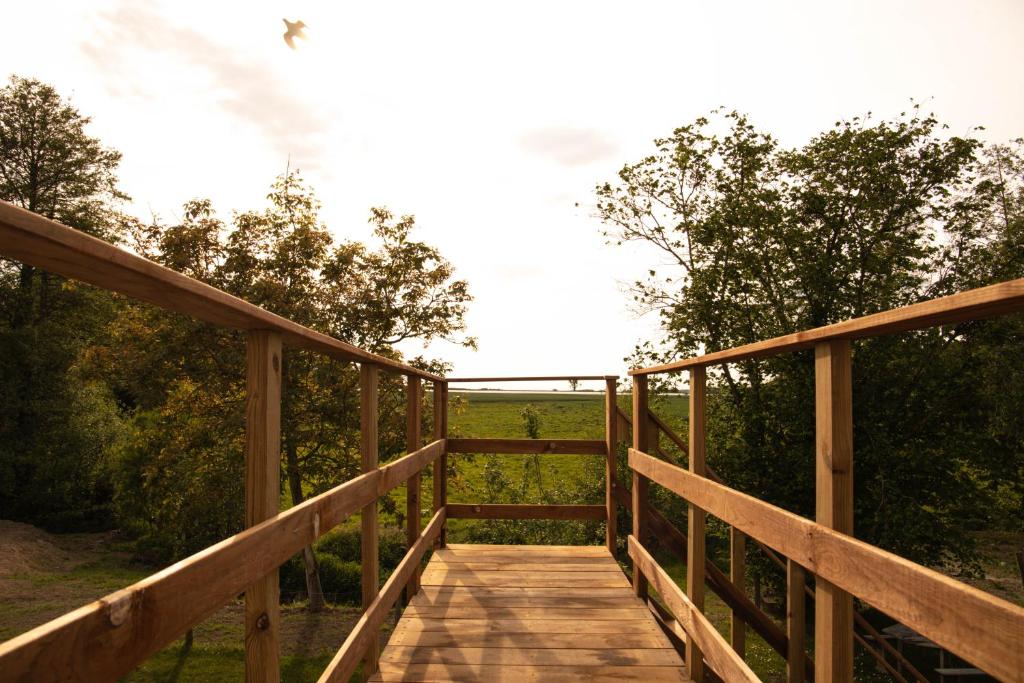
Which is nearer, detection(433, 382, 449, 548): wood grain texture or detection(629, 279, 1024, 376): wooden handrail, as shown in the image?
detection(629, 279, 1024, 376): wooden handrail

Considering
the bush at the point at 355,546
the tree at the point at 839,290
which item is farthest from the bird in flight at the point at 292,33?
the bush at the point at 355,546

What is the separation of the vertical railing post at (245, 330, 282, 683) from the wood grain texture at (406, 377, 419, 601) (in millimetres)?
2142

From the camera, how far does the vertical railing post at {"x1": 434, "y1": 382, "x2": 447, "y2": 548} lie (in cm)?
520

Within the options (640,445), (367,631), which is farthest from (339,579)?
(367,631)

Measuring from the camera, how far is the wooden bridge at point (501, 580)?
940 mm

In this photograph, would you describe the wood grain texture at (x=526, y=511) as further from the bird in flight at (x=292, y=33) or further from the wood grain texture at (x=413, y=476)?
the bird in flight at (x=292, y=33)

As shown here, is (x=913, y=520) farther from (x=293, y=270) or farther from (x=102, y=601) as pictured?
(x=102, y=601)

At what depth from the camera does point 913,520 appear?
35.6ft

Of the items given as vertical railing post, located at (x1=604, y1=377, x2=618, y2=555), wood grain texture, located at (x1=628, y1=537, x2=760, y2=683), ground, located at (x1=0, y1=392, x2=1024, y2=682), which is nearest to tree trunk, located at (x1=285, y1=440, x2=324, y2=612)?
ground, located at (x1=0, y1=392, x2=1024, y2=682)

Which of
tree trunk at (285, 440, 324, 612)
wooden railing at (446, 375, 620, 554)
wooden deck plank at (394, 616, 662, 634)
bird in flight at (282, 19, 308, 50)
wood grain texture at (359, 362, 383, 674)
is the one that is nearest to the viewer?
wood grain texture at (359, 362, 383, 674)

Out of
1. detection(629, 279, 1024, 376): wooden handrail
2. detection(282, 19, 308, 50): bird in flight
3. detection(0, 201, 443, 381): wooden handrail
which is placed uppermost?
detection(282, 19, 308, 50): bird in flight

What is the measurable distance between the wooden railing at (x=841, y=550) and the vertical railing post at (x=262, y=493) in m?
1.29

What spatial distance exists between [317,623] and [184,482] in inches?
180

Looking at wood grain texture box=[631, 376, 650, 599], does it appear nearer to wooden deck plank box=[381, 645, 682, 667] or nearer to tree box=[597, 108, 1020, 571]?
wooden deck plank box=[381, 645, 682, 667]
